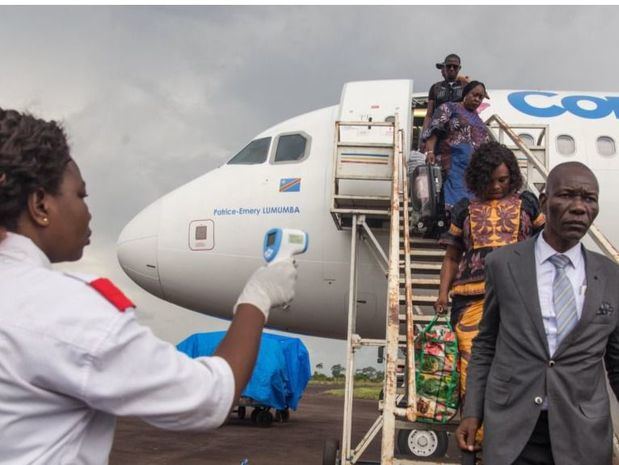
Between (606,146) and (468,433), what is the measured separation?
6942 millimetres

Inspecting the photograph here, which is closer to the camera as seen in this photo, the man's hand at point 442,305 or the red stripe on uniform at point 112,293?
the red stripe on uniform at point 112,293

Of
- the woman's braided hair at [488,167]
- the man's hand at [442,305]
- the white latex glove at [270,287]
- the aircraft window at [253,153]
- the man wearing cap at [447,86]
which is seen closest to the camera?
the white latex glove at [270,287]

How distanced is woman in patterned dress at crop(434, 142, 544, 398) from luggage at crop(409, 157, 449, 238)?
211 cm

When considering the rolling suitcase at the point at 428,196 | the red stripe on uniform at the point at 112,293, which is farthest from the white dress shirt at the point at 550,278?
the rolling suitcase at the point at 428,196

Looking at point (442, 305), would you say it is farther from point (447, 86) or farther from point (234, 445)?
point (234, 445)

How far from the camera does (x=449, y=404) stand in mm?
4371

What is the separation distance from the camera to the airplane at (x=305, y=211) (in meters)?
8.70

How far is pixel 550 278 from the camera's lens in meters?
2.91

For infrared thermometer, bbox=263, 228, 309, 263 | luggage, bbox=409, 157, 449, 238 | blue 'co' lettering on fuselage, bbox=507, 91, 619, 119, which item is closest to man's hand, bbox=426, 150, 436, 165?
luggage, bbox=409, 157, 449, 238

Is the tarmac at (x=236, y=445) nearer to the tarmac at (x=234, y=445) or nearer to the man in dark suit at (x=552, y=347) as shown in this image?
the tarmac at (x=234, y=445)

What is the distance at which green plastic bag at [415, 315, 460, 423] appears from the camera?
4266 millimetres

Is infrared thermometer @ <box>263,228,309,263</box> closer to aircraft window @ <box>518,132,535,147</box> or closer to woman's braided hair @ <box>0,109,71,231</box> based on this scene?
woman's braided hair @ <box>0,109,71,231</box>

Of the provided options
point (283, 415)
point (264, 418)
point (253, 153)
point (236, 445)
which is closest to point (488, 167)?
point (253, 153)

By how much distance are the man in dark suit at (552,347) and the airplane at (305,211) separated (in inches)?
216
